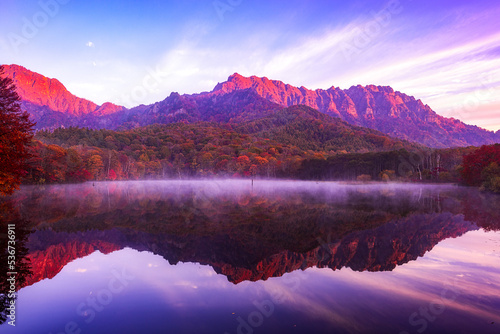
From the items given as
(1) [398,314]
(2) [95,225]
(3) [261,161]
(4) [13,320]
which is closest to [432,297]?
(1) [398,314]

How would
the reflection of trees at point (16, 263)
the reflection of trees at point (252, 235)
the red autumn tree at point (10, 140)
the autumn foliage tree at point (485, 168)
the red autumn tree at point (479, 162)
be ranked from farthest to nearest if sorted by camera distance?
the red autumn tree at point (479, 162)
the autumn foliage tree at point (485, 168)
the red autumn tree at point (10, 140)
the reflection of trees at point (252, 235)
the reflection of trees at point (16, 263)

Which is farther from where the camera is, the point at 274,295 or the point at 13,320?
the point at 274,295

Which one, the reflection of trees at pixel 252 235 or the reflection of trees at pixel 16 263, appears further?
the reflection of trees at pixel 252 235

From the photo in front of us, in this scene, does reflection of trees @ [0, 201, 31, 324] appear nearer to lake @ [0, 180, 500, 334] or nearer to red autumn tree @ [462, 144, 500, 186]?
lake @ [0, 180, 500, 334]

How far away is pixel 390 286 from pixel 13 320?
1229cm

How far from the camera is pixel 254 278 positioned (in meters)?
10.8

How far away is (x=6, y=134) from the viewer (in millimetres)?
19766

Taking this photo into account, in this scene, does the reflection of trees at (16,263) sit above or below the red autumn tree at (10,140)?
below

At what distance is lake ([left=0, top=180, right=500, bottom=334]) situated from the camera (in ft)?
24.8

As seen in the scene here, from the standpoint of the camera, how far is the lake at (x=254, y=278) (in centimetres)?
757

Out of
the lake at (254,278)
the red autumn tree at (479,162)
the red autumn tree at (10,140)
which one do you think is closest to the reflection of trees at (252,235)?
the lake at (254,278)

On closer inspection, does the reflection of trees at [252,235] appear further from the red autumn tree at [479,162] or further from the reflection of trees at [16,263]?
the red autumn tree at [479,162]

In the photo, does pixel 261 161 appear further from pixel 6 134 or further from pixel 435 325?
pixel 435 325

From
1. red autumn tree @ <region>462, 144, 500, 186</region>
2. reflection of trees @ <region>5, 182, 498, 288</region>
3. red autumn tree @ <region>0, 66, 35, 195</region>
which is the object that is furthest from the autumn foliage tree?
red autumn tree @ <region>0, 66, 35, 195</region>
